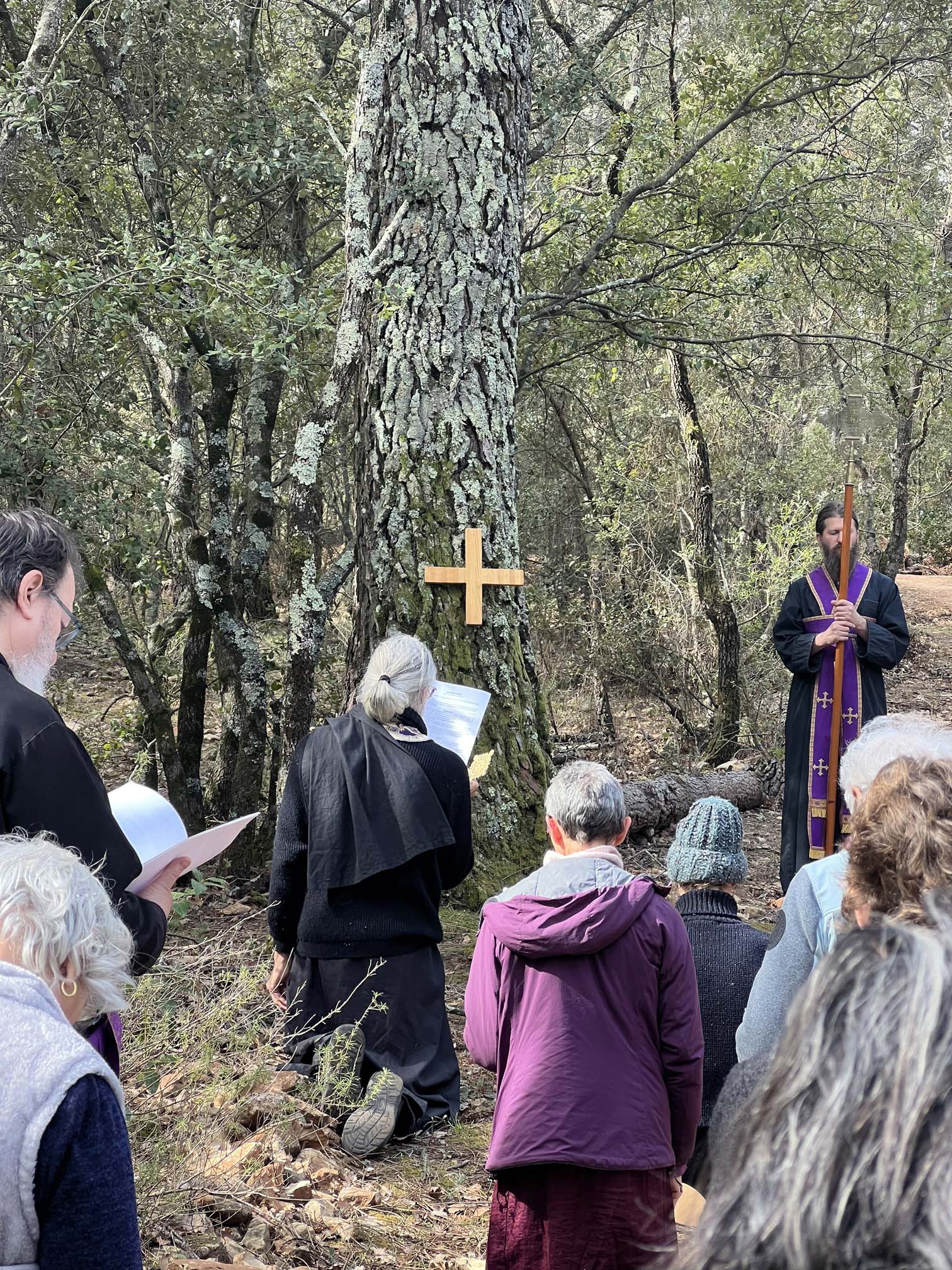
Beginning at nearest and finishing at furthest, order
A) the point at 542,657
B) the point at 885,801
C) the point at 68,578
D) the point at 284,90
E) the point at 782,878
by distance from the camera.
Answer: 1. the point at 885,801
2. the point at 68,578
3. the point at 782,878
4. the point at 284,90
5. the point at 542,657

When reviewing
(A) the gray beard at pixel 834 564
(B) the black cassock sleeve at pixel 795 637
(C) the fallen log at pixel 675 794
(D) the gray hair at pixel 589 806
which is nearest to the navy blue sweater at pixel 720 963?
(D) the gray hair at pixel 589 806

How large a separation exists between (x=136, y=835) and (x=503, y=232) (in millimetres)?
4713

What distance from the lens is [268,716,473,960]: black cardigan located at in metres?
4.60

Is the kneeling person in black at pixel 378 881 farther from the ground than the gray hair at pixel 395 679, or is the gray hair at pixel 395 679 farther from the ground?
the gray hair at pixel 395 679

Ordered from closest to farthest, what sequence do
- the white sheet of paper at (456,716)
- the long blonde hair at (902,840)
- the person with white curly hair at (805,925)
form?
the long blonde hair at (902,840) < the person with white curly hair at (805,925) < the white sheet of paper at (456,716)

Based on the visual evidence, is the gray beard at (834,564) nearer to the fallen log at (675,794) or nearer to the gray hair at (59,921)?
the fallen log at (675,794)

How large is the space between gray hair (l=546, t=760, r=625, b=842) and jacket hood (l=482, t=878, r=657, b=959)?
6.5 inches

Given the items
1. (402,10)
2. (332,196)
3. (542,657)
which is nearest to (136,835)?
(402,10)

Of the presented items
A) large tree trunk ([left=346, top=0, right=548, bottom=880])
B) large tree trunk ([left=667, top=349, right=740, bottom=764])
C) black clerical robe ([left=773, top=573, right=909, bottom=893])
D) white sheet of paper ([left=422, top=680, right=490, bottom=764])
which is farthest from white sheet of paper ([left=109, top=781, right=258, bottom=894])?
large tree trunk ([left=667, top=349, right=740, bottom=764])

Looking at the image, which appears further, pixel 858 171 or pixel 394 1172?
pixel 858 171

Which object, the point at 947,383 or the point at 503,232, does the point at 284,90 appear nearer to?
the point at 503,232

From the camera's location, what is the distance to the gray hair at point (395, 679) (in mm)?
4602

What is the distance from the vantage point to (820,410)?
16.9 meters

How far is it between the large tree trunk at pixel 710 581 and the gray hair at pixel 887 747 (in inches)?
332
